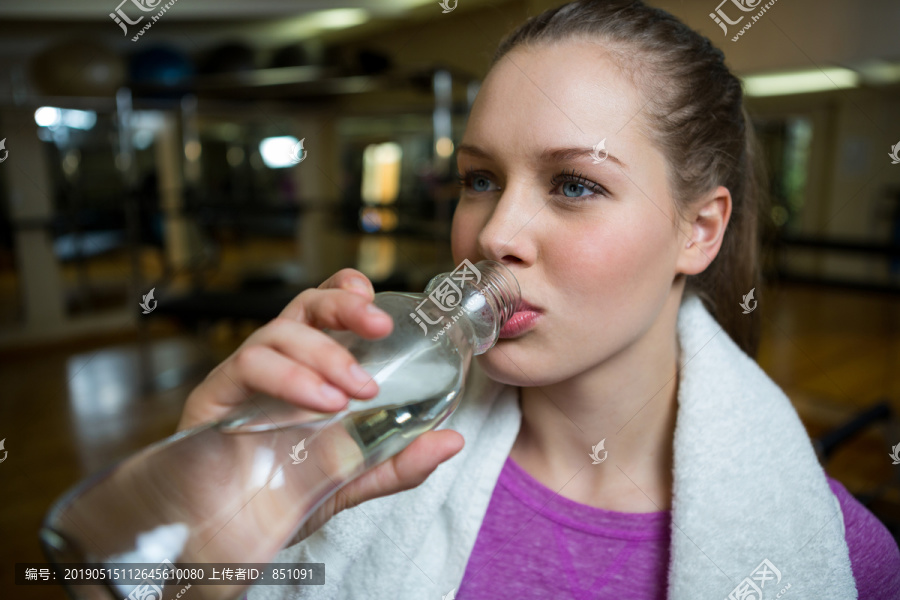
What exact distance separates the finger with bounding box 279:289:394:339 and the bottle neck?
9cm

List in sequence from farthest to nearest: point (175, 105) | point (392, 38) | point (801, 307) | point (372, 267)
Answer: point (372, 267) → point (392, 38) → point (801, 307) → point (175, 105)

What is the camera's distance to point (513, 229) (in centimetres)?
56

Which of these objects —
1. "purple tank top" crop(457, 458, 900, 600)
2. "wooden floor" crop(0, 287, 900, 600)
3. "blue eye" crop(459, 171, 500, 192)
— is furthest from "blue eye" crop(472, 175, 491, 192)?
"wooden floor" crop(0, 287, 900, 600)

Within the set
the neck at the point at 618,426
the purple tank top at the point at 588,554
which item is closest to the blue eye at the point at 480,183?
the neck at the point at 618,426

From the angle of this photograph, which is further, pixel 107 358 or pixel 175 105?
pixel 175 105

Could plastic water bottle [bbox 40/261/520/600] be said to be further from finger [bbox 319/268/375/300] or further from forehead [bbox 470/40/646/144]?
forehead [bbox 470/40/646/144]

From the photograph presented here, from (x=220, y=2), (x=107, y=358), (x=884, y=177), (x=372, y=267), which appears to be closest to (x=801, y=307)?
(x=884, y=177)

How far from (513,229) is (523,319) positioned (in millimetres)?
83

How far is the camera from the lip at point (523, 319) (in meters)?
0.57

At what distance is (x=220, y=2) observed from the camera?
348cm

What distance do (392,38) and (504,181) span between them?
202 inches

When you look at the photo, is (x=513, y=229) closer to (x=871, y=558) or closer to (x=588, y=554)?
(x=588, y=554)

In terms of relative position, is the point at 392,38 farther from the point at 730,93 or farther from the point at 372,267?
the point at 730,93

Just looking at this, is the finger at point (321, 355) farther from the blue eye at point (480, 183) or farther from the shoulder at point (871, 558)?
the shoulder at point (871, 558)
